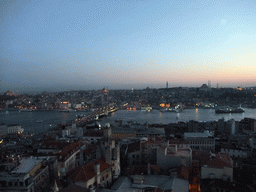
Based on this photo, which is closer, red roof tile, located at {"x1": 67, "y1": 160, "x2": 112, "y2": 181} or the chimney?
red roof tile, located at {"x1": 67, "y1": 160, "x2": 112, "y2": 181}

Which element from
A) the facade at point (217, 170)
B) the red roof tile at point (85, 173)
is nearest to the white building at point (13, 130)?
the red roof tile at point (85, 173)

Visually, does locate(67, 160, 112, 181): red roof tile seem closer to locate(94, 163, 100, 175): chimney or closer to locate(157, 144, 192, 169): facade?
locate(94, 163, 100, 175): chimney

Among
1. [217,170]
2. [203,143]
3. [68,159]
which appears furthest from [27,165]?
[203,143]

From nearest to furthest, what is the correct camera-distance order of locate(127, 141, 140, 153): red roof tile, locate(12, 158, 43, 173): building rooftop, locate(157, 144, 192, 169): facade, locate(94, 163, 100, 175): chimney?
locate(94, 163, 100, 175): chimney, locate(12, 158, 43, 173): building rooftop, locate(157, 144, 192, 169): facade, locate(127, 141, 140, 153): red roof tile

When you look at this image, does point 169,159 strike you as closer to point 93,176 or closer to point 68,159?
point 93,176

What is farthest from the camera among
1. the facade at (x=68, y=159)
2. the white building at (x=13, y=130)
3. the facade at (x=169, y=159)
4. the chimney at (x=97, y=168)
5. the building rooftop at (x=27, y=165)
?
the white building at (x=13, y=130)

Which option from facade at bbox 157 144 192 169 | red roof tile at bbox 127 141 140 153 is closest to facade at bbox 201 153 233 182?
facade at bbox 157 144 192 169

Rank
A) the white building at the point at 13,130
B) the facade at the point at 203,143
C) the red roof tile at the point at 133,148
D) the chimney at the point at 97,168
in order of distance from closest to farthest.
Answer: the chimney at the point at 97,168 → the red roof tile at the point at 133,148 → the facade at the point at 203,143 → the white building at the point at 13,130

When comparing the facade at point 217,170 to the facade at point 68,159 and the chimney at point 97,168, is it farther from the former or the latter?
the facade at point 68,159

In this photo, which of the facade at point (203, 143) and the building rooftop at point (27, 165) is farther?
the facade at point (203, 143)

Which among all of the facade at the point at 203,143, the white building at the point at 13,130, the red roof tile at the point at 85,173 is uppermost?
the red roof tile at the point at 85,173

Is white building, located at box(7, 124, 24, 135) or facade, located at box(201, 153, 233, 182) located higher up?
facade, located at box(201, 153, 233, 182)

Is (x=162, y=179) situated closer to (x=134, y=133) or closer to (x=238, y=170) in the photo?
(x=238, y=170)
